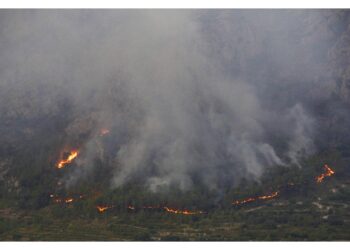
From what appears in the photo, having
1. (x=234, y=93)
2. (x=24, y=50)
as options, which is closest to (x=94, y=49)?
(x=24, y=50)

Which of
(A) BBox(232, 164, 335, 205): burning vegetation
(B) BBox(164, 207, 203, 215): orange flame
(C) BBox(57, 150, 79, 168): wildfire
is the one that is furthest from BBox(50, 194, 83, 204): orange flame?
(A) BBox(232, 164, 335, 205): burning vegetation

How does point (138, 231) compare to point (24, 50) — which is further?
point (24, 50)

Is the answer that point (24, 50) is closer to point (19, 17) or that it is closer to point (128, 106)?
point (19, 17)

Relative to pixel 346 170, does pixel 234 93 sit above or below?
above

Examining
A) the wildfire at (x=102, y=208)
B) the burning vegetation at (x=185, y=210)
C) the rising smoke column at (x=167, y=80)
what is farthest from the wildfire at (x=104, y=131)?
the wildfire at (x=102, y=208)

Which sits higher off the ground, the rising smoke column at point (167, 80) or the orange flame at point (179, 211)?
the rising smoke column at point (167, 80)

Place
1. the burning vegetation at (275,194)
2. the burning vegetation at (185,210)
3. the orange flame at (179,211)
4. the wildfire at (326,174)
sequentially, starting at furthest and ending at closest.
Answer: the wildfire at (326,174) → the burning vegetation at (275,194) → the burning vegetation at (185,210) → the orange flame at (179,211)

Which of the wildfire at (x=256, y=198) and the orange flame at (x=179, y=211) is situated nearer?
the orange flame at (x=179, y=211)

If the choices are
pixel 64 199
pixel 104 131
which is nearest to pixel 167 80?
pixel 104 131

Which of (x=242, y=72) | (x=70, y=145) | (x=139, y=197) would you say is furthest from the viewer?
(x=242, y=72)

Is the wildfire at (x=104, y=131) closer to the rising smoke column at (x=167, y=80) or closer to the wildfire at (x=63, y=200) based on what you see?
the rising smoke column at (x=167, y=80)

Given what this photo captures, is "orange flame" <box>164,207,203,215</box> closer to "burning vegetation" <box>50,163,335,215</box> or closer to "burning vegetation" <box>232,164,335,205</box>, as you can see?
"burning vegetation" <box>50,163,335,215</box>
